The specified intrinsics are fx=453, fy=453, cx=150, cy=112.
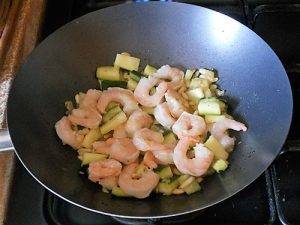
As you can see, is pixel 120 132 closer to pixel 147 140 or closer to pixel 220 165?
pixel 147 140

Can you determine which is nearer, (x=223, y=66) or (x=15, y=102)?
(x=15, y=102)

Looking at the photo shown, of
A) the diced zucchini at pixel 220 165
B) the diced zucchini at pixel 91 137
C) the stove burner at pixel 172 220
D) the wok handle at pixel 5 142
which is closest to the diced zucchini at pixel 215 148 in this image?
the diced zucchini at pixel 220 165

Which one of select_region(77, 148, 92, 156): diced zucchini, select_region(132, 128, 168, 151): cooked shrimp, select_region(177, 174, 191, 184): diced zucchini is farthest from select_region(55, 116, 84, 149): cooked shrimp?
select_region(177, 174, 191, 184): diced zucchini

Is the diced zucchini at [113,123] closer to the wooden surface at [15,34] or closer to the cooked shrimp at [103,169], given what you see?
the cooked shrimp at [103,169]

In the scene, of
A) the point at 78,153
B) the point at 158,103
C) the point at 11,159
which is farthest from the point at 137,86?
the point at 11,159

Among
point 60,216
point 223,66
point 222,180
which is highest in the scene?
point 223,66

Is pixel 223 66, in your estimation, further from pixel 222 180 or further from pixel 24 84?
pixel 24 84

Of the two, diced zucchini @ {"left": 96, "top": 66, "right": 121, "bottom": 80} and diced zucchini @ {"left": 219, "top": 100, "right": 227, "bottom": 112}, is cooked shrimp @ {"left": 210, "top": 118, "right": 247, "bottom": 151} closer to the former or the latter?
diced zucchini @ {"left": 219, "top": 100, "right": 227, "bottom": 112}
